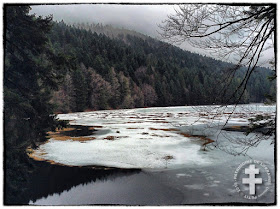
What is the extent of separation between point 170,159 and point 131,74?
184cm

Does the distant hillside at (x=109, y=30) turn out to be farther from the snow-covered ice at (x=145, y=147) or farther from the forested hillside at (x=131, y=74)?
the snow-covered ice at (x=145, y=147)

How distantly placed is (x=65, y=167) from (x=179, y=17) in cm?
278

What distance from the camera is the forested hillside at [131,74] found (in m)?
2.63

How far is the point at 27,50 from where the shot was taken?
279 centimetres

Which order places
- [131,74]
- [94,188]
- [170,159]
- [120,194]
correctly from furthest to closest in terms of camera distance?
[131,74]
[170,159]
[94,188]
[120,194]

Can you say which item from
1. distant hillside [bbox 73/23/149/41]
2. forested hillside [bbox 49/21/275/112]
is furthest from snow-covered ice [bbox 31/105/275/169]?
distant hillside [bbox 73/23/149/41]

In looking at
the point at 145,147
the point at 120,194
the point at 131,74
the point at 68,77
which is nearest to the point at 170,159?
the point at 145,147

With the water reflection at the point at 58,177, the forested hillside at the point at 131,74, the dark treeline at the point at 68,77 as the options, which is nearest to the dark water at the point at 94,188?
the water reflection at the point at 58,177

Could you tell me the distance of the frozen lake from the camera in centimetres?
251

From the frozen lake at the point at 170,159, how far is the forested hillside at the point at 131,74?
24 centimetres

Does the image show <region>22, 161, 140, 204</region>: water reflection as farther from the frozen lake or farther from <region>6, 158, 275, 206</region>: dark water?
the frozen lake

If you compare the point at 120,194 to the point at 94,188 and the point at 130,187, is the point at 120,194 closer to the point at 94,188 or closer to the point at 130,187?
the point at 130,187

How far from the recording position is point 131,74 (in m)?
4.60

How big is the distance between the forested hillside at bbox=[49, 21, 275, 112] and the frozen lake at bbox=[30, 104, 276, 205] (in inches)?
9.4
